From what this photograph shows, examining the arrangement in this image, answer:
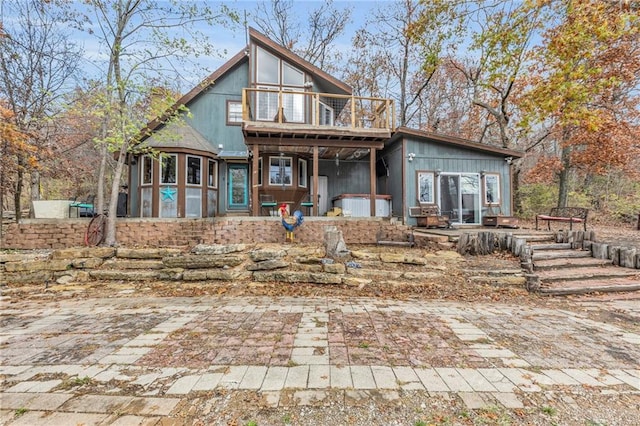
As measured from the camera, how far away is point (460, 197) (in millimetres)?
10883

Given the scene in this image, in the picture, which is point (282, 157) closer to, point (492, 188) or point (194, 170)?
point (194, 170)

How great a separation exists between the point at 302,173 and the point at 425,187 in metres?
5.04

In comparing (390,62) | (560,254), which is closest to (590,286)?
(560,254)

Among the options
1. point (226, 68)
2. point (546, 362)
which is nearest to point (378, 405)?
point (546, 362)

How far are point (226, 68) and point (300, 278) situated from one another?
10046mm

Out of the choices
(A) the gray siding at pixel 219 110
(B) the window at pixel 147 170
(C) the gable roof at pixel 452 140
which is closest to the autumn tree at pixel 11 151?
(B) the window at pixel 147 170

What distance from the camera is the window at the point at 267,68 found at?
10992mm

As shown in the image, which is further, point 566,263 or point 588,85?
point 588,85

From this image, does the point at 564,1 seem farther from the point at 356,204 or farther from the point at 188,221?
the point at 188,221

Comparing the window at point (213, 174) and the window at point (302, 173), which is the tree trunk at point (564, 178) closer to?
the window at point (302, 173)

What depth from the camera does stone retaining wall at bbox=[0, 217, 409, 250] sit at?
7672 mm

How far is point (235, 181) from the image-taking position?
453 inches

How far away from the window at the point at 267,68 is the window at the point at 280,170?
3195mm

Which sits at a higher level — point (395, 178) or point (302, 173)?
point (302, 173)
